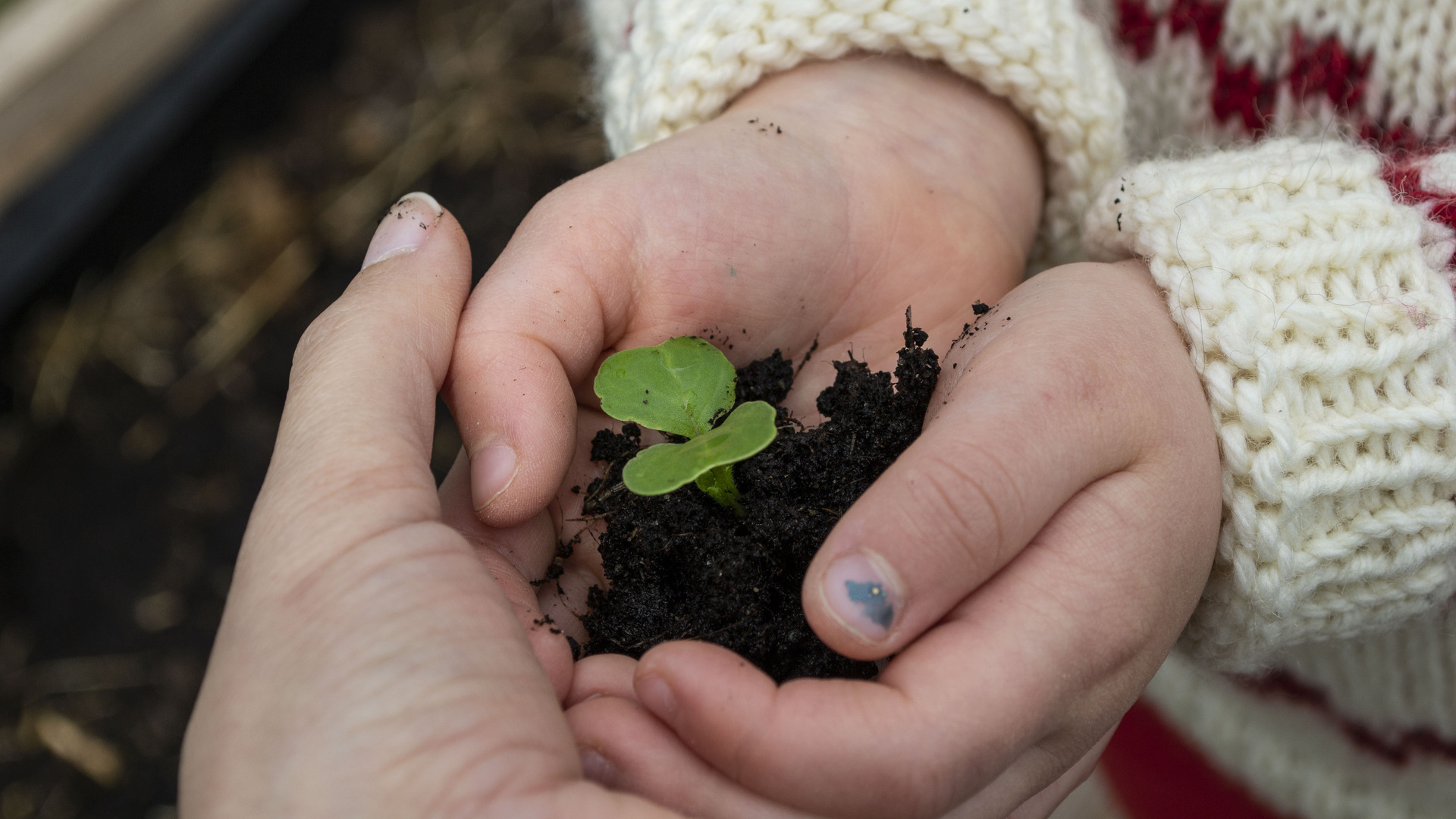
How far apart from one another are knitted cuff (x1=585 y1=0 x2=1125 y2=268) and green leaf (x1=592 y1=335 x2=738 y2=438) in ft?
1.48

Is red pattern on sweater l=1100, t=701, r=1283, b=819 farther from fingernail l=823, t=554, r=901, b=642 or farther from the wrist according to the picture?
fingernail l=823, t=554, r=901, b=642

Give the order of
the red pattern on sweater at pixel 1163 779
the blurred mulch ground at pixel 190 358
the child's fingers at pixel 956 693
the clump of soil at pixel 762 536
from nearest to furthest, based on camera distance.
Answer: the child's fingers at pixel 956 693
the clump of soil at pixel 762 536
the red pattern on sweater at pixel 1163 779
the blurred mulch ground at pixel 190 358

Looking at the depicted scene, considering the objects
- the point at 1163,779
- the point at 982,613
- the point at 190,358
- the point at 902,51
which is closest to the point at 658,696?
the point at 982,613

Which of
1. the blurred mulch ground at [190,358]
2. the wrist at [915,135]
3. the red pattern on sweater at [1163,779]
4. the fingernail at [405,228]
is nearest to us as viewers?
the fingernail at [405,228]

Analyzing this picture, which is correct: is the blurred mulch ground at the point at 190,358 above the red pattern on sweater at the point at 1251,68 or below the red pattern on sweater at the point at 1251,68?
below

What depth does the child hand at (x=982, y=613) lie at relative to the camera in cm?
75

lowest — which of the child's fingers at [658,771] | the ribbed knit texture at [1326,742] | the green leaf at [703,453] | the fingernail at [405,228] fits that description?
the ribbed knit texture at [1326,742]

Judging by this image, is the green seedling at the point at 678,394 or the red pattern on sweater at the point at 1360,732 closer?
the green seedling at the point at 678,394

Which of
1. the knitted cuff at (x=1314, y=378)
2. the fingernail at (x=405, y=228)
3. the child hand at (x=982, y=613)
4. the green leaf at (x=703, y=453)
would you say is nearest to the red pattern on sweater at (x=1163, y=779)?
the knitted cuff at (x=1314, y=378)

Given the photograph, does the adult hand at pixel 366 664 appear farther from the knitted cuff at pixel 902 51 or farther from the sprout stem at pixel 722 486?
the knitted cuff at pixel 902 51

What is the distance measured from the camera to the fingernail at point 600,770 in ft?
2.50

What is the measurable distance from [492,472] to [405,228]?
330mm

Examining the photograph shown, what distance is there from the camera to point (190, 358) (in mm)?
2375

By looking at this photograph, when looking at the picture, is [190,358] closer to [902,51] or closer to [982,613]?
[902,51]
